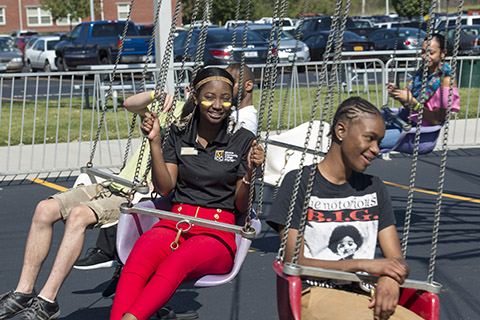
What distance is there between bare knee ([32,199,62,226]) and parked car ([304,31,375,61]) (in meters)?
20.6

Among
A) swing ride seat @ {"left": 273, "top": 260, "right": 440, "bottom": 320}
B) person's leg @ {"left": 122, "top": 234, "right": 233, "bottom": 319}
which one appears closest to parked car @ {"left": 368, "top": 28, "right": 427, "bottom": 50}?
person's leg @ {"left": 122, "top": 234, "right": 233, "bottom": 319}

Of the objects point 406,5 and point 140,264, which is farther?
point 406,5

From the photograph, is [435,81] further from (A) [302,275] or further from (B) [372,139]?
(A) [302,275]

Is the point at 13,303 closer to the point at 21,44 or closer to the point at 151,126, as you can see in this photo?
A: the point at 151,126

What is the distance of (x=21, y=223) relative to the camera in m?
6.73

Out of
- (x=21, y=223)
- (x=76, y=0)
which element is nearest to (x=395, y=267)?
(x=21, y=223)

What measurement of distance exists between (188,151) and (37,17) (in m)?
64.6

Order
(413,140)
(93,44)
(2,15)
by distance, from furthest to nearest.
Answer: (2,15) < (93,44) < (413,140)

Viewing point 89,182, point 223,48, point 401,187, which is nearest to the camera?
point 89,182

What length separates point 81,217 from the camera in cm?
398

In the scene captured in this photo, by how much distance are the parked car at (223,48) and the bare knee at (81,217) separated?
13943 millimetres

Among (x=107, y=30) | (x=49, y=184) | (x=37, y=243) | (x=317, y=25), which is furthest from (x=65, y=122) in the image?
(x=317, y=25)

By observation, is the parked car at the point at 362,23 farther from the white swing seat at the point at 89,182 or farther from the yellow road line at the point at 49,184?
the white swing seat at the point at 89,182

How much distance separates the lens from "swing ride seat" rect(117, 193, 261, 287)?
3.63 meters
